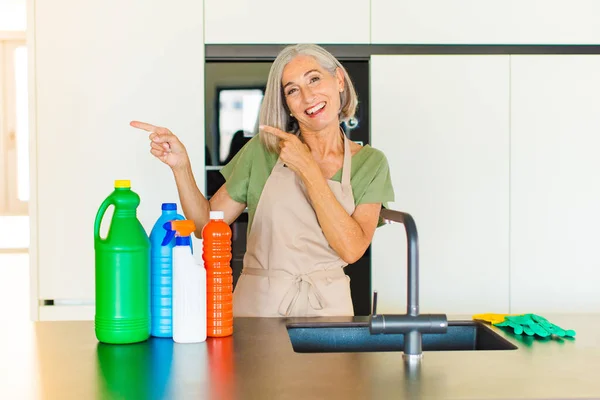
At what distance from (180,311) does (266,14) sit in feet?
4.86

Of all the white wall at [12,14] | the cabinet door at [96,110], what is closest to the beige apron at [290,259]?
the cabinet door at [96,110]

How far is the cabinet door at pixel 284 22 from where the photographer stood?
8.46ft

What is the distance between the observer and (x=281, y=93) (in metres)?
1.99

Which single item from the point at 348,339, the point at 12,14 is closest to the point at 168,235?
the point at 348,339

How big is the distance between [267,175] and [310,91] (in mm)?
253

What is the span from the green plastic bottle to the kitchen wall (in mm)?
1205

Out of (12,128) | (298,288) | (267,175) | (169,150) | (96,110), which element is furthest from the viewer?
(12,128)

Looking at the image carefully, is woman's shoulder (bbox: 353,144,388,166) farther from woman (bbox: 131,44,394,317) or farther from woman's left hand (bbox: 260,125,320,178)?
woman's left hand (bbox: 260,125,320,178)

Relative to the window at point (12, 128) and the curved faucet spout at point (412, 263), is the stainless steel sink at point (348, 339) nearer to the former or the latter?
the curved faucet spout at point (412, 263)

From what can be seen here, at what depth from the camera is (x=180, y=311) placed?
1372 mm

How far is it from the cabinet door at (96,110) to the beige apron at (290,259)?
0.69 metres

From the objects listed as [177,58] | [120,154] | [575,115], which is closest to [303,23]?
[177,58]

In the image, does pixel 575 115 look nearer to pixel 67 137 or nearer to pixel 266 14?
pixel 266 14

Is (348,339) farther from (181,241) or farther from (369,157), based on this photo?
(369,157)
